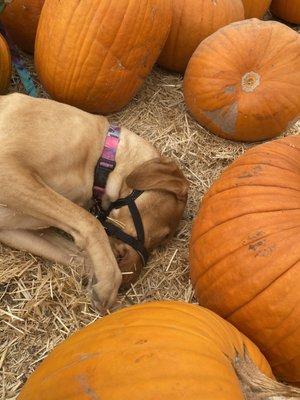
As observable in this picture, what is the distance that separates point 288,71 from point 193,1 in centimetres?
106

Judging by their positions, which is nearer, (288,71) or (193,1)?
(288,71)

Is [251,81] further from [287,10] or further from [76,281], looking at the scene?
[287,10]

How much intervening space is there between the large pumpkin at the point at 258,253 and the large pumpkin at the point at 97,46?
4.86ft

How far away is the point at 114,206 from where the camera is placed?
346cm

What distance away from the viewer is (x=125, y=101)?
13.7 ft

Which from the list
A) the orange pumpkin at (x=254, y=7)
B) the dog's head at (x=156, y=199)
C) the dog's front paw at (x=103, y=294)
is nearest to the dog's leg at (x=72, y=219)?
the dog's front paw at (x=103, y=294)

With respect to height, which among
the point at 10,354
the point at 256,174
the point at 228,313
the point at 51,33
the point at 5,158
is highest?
the point at 256,174

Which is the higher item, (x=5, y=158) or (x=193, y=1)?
(x=193, y=1)

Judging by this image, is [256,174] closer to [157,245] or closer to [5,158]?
[157,245]

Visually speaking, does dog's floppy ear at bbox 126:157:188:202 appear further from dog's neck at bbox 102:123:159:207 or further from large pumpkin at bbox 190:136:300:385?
large pumpkin at bbox 190:136:300:385

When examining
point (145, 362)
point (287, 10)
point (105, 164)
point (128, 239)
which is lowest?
point (128, 239)

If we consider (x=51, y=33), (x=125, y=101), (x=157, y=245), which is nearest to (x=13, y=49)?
(x=51, y=33)

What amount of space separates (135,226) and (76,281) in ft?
1.81

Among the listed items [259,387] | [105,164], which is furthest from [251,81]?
[259,387]
